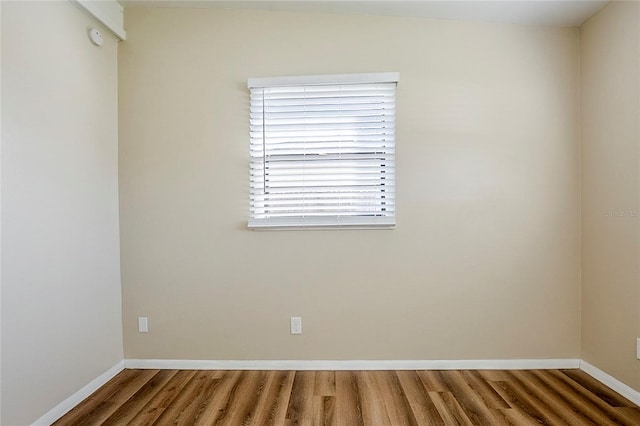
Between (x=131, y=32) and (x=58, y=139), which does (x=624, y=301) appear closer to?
(x=58, y=139)

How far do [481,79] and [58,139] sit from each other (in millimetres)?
2845

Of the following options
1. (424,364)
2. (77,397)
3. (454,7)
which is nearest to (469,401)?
(424,364)

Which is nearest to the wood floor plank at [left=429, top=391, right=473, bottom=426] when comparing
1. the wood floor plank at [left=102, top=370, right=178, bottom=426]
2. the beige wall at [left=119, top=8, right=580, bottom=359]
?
the beige wall at [left=119, top=8, right=580, bottom=359]

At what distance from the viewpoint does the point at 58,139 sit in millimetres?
1989

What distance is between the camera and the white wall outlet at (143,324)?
99.9 inches

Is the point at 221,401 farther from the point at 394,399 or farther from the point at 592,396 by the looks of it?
the point at 592,396

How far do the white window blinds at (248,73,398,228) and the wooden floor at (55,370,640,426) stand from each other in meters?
1.09

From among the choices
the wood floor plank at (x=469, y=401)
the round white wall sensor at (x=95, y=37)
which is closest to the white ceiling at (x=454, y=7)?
the round white wall sensor at (x=95, y=37)

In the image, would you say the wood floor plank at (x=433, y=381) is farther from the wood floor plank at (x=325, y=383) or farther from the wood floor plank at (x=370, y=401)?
the wood floor plank at (x=325, y=383)

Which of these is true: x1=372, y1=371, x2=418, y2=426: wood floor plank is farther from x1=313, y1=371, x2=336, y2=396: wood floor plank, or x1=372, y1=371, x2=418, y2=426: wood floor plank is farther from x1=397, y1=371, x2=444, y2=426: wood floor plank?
x1=313, y1=371, x2=336, y2=396: wood floor plank

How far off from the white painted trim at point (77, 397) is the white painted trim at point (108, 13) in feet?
7.99

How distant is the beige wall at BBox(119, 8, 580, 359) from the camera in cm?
247

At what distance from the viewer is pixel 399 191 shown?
2471 mm

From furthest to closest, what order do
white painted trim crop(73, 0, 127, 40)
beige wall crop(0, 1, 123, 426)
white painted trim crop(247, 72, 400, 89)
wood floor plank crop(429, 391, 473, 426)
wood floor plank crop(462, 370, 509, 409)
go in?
white painted trim crop(247, 72, 400, 89), white painted trim crop(73, 0, 127, 40), wood floor plank crop(462, 370, 509, 409), wood floor plank crop(429, 391, 473, 426), beige wall crop(0, 1, 123, 426)
